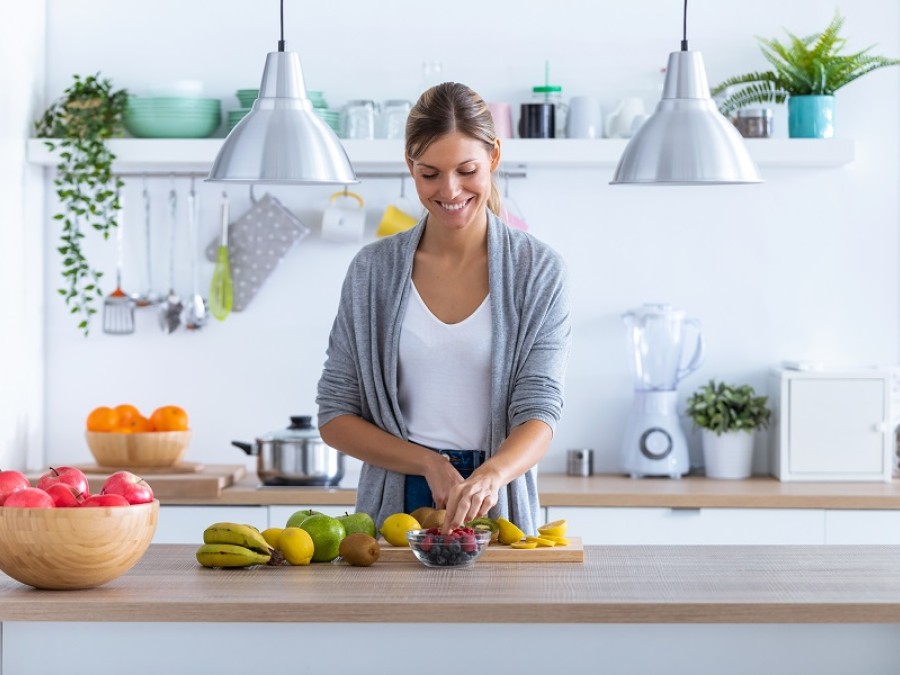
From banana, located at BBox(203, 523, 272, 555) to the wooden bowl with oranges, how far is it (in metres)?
1.66

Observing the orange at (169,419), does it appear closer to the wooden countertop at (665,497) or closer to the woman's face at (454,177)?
the wooden countertop at (665,497)

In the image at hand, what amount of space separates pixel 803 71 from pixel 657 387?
3.26 feet

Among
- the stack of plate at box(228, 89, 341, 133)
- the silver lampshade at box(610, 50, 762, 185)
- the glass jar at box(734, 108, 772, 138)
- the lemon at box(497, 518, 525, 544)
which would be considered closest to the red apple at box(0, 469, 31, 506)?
the lemon at box(497, 518, 525, 544)

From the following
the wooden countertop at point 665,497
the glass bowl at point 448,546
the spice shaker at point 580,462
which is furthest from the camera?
the spice shaker at point 580,462

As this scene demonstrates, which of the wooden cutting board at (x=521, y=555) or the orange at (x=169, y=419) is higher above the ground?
the orange at (x=169, y=419)

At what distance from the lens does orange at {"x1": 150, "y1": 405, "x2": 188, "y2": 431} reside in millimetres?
3654

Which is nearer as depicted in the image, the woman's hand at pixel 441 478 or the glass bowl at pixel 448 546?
the glass bowl at pixel 448 546

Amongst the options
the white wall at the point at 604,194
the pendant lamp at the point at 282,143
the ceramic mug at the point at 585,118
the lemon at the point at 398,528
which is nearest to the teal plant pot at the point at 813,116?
the white wall at the point at 604,194

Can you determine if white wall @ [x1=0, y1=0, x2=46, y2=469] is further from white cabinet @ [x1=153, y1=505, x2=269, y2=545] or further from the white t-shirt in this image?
the white t-shirt

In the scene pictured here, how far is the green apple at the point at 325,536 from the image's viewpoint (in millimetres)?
2029

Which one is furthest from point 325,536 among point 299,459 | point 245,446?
point 245,446

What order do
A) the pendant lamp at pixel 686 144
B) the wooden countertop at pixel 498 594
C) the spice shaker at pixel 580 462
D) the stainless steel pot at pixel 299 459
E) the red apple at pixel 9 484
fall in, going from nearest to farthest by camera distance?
the wooden countertop at pixel 498 594
the red apple at pixel 9 484
the pendant lamp at pixel 686 144
the stainless steel pot at pixel 299 459
the spice shaker at pixel 580 462

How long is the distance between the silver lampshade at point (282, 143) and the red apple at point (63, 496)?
62cm

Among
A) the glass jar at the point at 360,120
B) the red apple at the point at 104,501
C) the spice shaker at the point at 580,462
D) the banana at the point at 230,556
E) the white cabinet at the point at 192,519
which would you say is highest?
the glass jar at the point at 360,120
